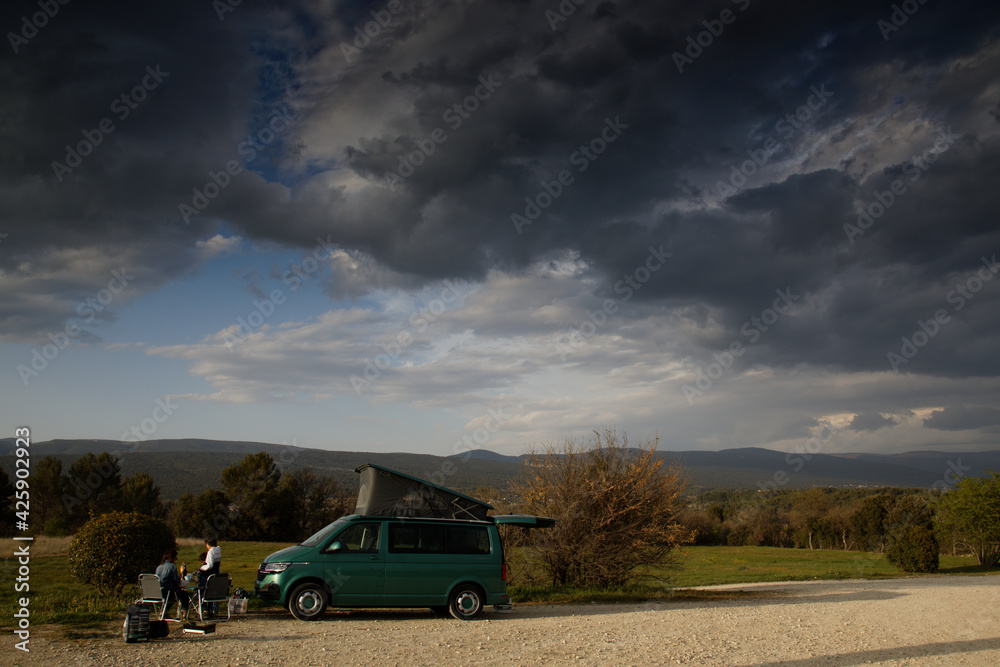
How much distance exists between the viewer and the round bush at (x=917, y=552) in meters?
34.7

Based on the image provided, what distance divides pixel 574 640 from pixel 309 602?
492 centimetres

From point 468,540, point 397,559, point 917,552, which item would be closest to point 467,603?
point 468,540

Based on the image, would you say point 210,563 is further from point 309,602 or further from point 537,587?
point 537,587

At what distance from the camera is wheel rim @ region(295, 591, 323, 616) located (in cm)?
1128

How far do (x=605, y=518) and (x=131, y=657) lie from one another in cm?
1228

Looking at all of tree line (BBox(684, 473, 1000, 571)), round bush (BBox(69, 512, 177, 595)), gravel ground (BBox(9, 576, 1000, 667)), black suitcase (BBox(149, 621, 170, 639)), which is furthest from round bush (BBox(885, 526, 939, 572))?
black suitcase (BBox(149, 621, 170, 639))

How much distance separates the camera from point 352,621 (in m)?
11.4

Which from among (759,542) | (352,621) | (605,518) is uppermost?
(605,518)

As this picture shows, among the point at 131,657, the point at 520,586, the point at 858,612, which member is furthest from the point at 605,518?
the point at 131,657

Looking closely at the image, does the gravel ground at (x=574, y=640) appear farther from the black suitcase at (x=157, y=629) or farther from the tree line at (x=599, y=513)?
the tree line at (x=599, y=513)

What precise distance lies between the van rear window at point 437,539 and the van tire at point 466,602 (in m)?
0.71

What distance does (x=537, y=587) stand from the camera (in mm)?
17312

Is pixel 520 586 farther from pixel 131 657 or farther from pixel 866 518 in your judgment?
pixel 866 518

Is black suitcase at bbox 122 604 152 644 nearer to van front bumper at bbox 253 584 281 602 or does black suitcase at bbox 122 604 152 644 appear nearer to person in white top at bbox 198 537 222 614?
person in white top at bbox 198 537 222 614
